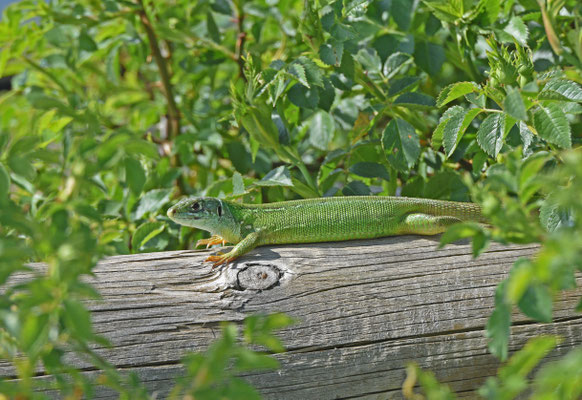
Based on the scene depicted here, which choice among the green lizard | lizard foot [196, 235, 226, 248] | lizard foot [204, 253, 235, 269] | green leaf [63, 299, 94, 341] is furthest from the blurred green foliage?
lizard foot [204, 253, 235, 269]

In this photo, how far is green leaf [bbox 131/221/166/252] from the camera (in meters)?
2.70

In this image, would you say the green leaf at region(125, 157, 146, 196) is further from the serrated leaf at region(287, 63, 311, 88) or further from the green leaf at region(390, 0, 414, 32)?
Result: the green leaf at region(390, 0, 414, 32)

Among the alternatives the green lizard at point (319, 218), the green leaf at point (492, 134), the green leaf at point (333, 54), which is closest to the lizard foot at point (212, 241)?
the green lizard at point (319, 218)

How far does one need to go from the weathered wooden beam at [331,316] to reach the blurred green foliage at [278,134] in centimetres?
17

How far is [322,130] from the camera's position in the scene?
2.73m

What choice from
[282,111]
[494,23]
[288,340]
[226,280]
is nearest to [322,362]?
[288,340]

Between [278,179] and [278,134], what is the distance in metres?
0.23

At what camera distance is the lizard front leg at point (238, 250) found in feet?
6.76

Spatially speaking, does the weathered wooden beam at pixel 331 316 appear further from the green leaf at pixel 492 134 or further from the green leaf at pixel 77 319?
the green leaf at pixel 77 319

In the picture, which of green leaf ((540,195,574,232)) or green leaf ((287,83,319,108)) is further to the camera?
green leaf ((287,83,319,108))


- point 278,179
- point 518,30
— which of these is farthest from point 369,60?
point 278,179

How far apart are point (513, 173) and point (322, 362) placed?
96 centimetres

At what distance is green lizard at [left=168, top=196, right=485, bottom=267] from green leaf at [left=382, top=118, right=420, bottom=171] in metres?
0.16

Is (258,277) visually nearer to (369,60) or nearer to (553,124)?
(553,124)
